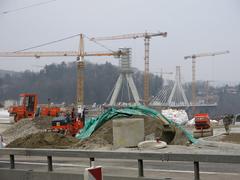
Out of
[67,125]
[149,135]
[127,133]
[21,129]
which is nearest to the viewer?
[127,133]

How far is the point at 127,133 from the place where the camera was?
20.4 meters

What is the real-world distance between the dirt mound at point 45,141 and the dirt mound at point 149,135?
1.05 metres

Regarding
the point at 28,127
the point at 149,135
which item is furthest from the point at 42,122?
the point at 149,135

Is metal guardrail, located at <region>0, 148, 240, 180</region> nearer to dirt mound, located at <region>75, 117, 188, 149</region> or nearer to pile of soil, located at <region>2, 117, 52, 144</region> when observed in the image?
dirt mound, located at <region>75, 117, 188, 149</region>

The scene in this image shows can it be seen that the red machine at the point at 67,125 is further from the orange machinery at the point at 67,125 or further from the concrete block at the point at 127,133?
the concrete block at the point at 127,133

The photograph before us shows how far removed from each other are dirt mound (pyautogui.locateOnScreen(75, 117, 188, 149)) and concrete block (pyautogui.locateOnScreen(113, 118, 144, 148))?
137cm

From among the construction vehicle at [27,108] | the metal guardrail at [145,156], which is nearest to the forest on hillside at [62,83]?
the construction vehicle at [27,108]

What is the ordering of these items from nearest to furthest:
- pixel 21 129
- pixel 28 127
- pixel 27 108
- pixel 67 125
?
pixel 67 125 → pixel 21 129 → pixel 28 127 → pixel 27 108

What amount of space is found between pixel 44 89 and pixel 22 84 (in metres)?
7.37

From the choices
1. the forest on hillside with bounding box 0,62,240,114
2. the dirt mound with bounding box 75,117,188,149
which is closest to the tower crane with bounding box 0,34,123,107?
the forest on hillside with bounding box 0,62,240,114

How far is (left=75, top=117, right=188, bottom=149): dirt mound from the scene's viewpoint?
2228 cm

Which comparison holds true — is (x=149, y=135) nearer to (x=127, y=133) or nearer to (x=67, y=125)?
(x=127, y=133)

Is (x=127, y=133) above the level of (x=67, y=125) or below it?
above

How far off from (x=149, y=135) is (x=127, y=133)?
13.4 ft
